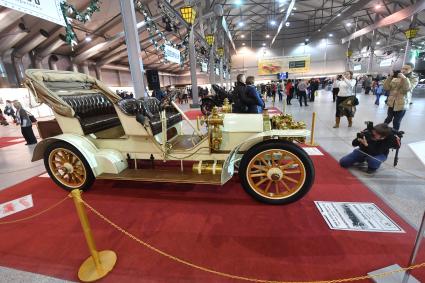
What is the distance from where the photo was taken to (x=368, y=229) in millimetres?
1888

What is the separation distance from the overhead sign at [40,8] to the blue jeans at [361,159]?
5.01m

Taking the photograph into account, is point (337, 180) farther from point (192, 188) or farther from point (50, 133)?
point (50, 133)

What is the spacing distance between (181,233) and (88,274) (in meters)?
0.75

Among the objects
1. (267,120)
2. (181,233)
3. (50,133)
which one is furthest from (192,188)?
(50,133)

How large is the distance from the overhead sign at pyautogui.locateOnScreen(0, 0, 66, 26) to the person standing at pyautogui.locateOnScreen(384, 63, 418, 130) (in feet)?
20.2

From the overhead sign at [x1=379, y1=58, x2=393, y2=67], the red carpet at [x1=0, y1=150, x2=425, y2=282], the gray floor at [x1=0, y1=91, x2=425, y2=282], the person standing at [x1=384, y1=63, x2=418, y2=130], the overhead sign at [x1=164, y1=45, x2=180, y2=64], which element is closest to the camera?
the red carpet at [x1=0, y1=150, x2=425, y2=282]

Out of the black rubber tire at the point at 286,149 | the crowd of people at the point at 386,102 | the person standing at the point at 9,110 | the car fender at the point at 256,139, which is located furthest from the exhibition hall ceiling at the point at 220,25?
the black rubber tire at the point at 286,149

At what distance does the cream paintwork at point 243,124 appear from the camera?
2451 mm

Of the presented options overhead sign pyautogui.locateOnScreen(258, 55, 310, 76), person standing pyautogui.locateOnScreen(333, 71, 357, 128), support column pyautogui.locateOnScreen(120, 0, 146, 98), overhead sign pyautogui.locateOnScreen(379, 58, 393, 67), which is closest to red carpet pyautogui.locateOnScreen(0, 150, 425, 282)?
person standing pyautogui.locateOnScreen(333, 71, 357, 128)

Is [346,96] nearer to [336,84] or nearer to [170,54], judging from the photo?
[336,84]

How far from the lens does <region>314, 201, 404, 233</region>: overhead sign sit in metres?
1.90

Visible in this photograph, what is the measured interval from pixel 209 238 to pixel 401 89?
14.8 ft

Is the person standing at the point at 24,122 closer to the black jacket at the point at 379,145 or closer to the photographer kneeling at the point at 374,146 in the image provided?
the photographer kneeling at the point at 374,146

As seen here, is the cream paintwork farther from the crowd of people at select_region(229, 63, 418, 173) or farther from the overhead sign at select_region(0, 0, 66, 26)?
the overhead sign at select_region(0, 0, 66, 26)
